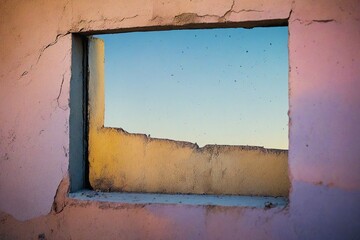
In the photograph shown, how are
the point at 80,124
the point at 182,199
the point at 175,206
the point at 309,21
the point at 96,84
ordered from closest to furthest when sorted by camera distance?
1. the point at 309,21
2. the point at 175,206
3. the point at 182,199
4. the point at 80,124
5. the point at 96,84

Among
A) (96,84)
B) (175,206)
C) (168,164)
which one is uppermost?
(96,84)

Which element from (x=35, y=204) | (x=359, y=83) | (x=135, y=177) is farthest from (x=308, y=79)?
(x=35, y=204)

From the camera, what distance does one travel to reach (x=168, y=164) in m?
2.66

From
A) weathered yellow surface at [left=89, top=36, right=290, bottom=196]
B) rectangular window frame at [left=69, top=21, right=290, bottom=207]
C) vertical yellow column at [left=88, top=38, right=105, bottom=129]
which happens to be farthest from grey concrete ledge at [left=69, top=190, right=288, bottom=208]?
vertical yellow column at [left=88, top=38, right=105, bottom=129]

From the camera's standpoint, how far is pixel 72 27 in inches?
96.7

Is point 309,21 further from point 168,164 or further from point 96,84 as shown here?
point 96,84

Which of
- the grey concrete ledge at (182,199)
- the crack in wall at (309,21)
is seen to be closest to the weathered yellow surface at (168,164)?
the grey concrete ledge at (182,199)

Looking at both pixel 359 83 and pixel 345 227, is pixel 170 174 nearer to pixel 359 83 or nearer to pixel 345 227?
pixel 345 227

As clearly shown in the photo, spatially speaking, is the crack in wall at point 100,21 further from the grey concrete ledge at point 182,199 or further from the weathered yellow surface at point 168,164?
the grey concrete ledge at point 182,199

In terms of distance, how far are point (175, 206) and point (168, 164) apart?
1.49 ft

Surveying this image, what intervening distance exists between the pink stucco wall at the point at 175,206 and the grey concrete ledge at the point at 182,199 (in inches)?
1.7

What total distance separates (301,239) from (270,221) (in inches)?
7.5

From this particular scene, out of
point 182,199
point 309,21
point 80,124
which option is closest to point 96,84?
point 80,124

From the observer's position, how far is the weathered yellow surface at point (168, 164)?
8.29 ft
